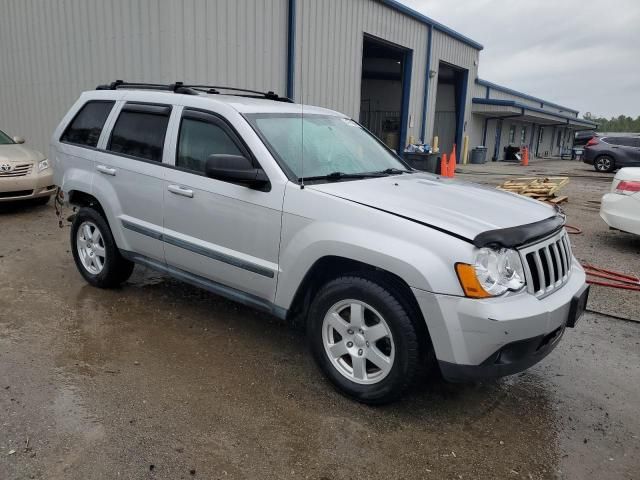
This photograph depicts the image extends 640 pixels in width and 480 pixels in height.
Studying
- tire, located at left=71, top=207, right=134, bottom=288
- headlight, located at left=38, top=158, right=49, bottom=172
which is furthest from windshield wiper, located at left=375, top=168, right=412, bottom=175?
headlight, located at left=38, top=158, right=49, bottom=172

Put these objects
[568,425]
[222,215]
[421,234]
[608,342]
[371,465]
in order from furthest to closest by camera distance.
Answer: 1. [608,342]
2. [222,215]
3. [568,425]
4. [421,234]
5. [371,465]

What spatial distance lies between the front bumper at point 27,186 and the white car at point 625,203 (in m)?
8.86

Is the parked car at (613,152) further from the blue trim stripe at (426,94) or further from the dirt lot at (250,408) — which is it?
the dirt lot at (250,408)

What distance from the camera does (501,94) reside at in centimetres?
3122

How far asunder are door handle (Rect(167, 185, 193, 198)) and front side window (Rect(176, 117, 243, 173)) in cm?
16

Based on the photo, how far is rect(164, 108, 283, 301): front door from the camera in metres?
3.43

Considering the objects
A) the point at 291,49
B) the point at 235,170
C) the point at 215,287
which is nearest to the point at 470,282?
the point at 235,170

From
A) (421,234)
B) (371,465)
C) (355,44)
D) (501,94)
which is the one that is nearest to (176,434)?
(371,465)

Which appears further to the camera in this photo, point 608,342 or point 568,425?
point 608,342

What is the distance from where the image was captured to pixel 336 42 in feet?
43.4

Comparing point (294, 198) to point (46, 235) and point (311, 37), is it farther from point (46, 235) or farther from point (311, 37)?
point (311, 37)

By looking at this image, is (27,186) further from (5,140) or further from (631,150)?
(631,150)

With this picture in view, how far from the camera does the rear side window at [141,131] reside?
13.8 ft

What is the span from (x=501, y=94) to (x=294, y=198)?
3141 centimetres
